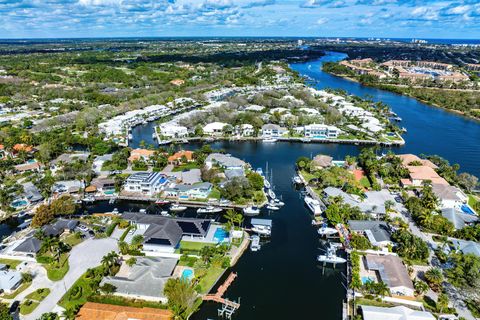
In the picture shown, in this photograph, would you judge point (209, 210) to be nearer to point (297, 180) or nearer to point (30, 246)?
point (297, 180)

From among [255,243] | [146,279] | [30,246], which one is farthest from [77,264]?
[255,243]

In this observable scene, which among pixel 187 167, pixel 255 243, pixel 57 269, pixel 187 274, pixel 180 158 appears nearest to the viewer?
pixel 187 274

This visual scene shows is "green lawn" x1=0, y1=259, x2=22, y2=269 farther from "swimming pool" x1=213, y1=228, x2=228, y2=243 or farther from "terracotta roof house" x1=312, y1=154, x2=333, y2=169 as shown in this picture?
"terracotta roof house" x1=312, y1=154, x2=333, y2=169

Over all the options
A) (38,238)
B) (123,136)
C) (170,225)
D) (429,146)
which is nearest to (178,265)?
(170,225)

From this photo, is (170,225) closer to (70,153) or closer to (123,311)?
(123,311)

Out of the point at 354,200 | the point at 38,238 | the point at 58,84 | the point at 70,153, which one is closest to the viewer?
the point at 38,238

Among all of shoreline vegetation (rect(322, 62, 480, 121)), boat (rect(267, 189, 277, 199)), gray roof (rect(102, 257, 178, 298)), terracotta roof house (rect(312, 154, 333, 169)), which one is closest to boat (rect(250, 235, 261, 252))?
gray roof (rect(102, 257, 178, 298))
